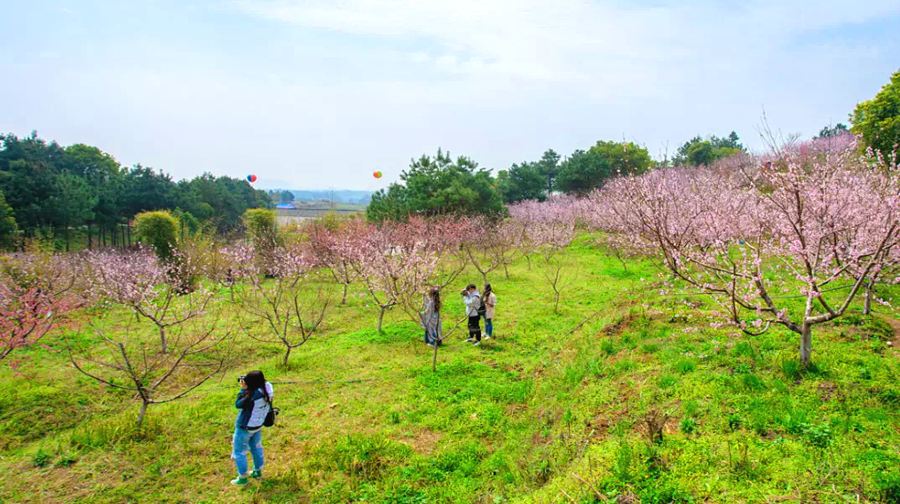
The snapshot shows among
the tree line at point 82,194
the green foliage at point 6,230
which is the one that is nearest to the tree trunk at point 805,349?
the tree line at point 82,194

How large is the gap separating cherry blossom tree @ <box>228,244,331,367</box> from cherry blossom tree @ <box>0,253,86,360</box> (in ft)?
15.6

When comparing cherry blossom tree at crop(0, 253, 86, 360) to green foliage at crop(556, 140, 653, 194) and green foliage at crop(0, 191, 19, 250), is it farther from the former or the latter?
green foliage at crop(556, 140, 653, 194)

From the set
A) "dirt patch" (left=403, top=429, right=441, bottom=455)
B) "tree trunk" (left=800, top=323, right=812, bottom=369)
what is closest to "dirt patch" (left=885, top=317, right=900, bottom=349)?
"tree trunk" (left=800, top=323, right=812, bottom=369)

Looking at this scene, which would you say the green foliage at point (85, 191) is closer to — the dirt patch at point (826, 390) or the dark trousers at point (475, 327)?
the dark trousers at point (475, 327)

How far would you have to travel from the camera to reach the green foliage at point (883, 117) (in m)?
16.3

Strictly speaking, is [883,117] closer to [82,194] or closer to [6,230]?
[6,230]

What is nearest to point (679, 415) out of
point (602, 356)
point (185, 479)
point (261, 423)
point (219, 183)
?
point (602, 356)

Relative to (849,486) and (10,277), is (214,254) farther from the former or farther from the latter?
(849,486)

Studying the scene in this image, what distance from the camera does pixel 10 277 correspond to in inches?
589

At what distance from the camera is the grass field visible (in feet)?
14.7

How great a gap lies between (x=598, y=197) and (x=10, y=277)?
29.8m

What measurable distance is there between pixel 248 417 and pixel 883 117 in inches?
944

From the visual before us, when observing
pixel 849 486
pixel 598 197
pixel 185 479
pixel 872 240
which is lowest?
pixel 185 479

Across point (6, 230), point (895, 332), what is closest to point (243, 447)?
point (895, 332)
